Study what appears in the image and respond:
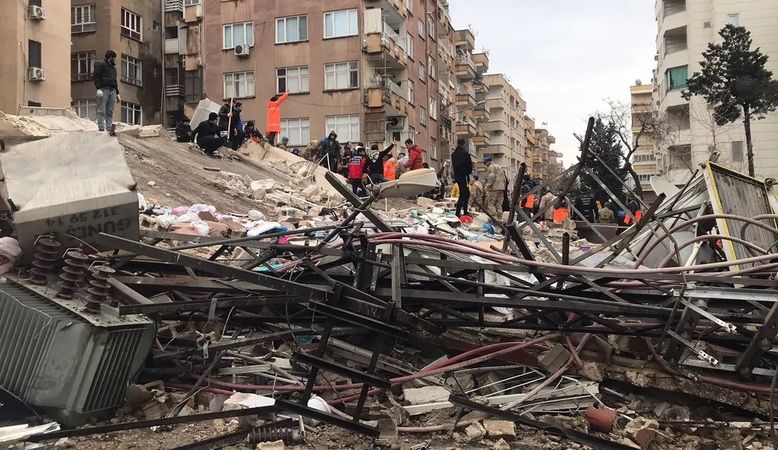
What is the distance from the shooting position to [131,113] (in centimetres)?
3778

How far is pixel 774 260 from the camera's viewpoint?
3.58 meters

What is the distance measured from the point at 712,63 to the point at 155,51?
112 feet

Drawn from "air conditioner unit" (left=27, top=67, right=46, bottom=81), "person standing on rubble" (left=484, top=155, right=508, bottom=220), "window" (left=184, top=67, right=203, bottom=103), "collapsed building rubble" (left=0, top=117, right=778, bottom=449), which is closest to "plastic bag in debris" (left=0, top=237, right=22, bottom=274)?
"collapsed building rubble" (left=0, top=117, right=778, bottom=449)

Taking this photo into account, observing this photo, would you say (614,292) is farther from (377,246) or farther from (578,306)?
(377,246)

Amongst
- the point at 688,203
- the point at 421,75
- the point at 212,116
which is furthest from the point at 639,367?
the point at 421,75

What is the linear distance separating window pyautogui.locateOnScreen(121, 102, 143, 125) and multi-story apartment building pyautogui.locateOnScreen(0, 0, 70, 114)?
8.56 meters

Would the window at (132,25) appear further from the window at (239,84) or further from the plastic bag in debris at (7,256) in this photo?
the plastic bag in debris at (7,256)

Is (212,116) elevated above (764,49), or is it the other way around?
(764,49)

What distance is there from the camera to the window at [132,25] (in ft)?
120

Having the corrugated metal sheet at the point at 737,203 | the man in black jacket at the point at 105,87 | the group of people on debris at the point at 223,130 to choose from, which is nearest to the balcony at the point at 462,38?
the group of people on debris at the point at 223,130

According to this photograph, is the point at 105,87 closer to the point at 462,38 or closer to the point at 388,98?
the point at 388,98

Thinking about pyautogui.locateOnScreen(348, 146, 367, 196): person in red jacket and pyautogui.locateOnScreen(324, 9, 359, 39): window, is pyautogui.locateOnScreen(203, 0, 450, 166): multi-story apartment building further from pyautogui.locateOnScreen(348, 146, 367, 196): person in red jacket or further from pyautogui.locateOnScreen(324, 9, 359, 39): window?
pyautogui.locateOnScreen(348, 146, 367, 196): person in red jacket

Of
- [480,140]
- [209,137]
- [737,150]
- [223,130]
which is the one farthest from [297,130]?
[480,140]

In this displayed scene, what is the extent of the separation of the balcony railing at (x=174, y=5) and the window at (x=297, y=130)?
13229 mm
